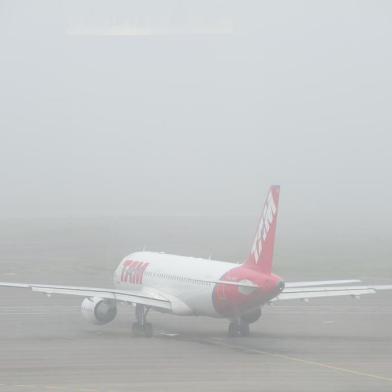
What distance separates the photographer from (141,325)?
43.8 meters

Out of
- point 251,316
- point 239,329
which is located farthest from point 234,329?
point 251,316

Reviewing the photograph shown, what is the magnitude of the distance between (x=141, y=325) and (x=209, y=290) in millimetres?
3102

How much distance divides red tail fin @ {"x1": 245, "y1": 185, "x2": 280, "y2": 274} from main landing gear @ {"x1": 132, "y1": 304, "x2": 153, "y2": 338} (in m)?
4.80

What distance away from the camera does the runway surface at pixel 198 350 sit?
31.5 m

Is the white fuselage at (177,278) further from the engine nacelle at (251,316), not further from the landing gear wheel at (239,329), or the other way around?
the engine nacelle at (251,316)

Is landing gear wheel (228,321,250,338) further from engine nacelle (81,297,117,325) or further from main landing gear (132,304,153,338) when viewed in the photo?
engine nacelle (81,297,117,325)

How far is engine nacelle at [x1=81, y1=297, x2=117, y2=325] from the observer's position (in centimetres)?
4472

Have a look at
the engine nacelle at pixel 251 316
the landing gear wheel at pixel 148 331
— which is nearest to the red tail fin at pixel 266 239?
the engine nacelle at pixel 251 316

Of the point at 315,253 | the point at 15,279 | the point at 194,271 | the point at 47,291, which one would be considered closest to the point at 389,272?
the point at 315,253

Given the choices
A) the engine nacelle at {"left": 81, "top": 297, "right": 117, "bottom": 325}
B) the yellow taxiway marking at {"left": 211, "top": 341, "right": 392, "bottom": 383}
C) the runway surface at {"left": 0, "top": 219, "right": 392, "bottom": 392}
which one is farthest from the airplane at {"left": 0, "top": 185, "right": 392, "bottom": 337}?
the yellow taxiway marking at {"left": 211, "top": 341, "right": 392, "bottom": 383}

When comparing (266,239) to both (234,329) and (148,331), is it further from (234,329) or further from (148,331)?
(148,331)

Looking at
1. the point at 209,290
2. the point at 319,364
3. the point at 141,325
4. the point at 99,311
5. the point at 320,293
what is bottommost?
the point at 319,364

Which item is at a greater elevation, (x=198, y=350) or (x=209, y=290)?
(x=209, y=290)

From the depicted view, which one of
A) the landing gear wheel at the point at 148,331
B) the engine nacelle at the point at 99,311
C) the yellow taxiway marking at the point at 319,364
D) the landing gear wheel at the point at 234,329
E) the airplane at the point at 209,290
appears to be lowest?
the yellow taxiway marking at the point at 319,364
